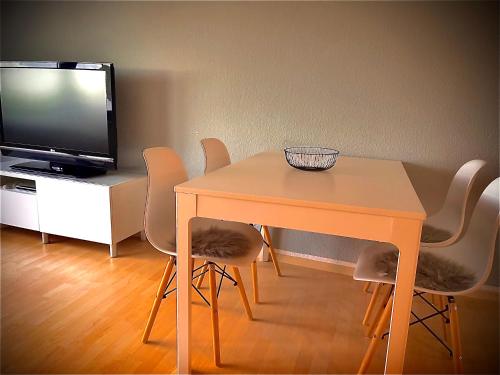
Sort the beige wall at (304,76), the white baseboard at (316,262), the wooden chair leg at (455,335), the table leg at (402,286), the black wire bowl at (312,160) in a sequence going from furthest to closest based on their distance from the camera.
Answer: the white baseboard at (316,262) < the beige wall at (304,76) < the black wire bowl at (312,160) < the wooden chair leg at (455,335) < the table leg at (402,286)

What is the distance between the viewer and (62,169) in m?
2.97

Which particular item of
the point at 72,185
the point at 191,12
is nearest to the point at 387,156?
the point at 191,12

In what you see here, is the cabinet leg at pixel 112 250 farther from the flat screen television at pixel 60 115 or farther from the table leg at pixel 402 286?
the table leg at pixel 402 286

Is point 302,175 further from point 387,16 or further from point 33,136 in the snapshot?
point 33,136

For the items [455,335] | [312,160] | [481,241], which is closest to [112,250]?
[312,160]

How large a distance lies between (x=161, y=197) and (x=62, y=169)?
168 cm

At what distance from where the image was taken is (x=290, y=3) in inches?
98.6

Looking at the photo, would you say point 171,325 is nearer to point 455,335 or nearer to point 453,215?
point 455,335

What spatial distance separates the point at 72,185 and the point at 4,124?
3.30 feet

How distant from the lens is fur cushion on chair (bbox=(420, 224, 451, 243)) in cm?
188

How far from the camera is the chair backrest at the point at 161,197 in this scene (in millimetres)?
1636

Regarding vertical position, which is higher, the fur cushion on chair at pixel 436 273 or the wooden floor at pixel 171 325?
the fur cushion on chair at pixel 436 273

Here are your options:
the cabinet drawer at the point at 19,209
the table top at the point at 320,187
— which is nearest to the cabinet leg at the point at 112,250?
the cabinet drawer at the point at 19,209

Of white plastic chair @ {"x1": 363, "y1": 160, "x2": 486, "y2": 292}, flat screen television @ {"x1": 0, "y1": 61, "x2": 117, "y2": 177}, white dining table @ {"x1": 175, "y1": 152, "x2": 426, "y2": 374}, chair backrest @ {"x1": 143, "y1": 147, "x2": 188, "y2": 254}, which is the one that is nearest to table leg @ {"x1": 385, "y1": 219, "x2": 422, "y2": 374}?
white dining table @ {"x1": 175, "y1": 152, "x2": 426, "y2": 374}
